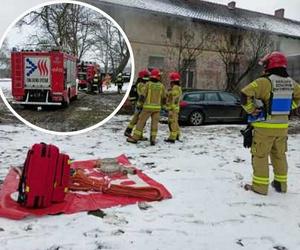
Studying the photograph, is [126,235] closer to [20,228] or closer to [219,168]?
[20,228]

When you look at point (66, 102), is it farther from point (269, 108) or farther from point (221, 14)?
point (221, 14)

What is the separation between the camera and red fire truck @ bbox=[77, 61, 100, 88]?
8.59ft

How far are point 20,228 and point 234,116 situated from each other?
11427mm

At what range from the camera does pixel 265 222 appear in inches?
165

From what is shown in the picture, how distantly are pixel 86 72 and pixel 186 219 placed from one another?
214cm

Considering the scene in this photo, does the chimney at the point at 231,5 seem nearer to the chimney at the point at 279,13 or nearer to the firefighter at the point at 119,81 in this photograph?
the chimney at the point at 279,13

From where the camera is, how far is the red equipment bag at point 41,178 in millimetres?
4246

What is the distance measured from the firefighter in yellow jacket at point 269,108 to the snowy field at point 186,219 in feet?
1.33

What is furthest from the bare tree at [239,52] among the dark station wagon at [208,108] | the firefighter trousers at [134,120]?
the firefighter trousers at [134,120]

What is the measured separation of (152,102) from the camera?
8.71 meters

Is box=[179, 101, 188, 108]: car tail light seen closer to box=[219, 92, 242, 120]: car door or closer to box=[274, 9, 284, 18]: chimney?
box=[219, 92, 242, 120]: car door

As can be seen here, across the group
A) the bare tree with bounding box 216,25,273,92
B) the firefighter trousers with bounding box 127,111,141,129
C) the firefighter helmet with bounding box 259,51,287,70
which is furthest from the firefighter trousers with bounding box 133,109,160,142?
the bare tree with bounding box 216,25,273,92

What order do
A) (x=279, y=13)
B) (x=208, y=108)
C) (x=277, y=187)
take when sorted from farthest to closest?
(x=279, y=13) → (x=208, y=108) → (x=277, y=187)

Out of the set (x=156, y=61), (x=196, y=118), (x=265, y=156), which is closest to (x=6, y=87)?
(x=265, y=156)
